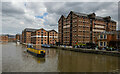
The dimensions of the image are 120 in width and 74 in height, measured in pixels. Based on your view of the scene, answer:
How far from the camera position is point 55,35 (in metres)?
103

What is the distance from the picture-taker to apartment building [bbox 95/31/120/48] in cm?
3722

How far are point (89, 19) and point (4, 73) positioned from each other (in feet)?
207

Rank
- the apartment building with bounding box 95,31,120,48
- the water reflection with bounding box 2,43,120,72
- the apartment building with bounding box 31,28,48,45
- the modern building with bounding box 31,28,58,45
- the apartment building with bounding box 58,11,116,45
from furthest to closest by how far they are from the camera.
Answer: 1. the modern building with bounding box 31,28,58,45
2. the apartment building with bounding box 31,28,48,45
3. the apartment building with bounding box 58,11,116,45
4. the apartment building with bounding box 95,31,120,48
5. the water reflection with bounding box 2,43,120,72

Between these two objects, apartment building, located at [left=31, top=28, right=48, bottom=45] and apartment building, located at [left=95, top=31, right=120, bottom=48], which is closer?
apartment building, located at [left=95, top=31, right=120, bottom=48]

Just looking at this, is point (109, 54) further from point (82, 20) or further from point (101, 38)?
point (82, 20)

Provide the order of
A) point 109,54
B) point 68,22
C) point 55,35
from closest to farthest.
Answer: point 109,54 → point 68,22 → point 55,35

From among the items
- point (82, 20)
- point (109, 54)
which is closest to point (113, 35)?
point (109, 54)

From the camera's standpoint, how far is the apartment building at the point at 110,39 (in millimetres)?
37219

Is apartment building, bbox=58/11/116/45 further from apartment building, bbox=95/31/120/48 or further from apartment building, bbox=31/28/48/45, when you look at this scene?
apartment building, bbox=31/28/48/45

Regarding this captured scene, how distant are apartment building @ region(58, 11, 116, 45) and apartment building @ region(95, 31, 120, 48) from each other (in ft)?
58.9

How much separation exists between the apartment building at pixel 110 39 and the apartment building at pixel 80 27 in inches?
707

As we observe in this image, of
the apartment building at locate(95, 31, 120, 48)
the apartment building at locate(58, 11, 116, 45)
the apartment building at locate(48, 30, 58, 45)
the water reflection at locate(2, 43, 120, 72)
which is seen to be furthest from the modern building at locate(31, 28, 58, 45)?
the water reflection at locate(2, 43, 120, 72)

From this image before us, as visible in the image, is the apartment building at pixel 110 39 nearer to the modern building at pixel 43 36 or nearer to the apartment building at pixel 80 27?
the apartment building at pixel 80 27

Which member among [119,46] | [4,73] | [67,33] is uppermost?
[67,33]
